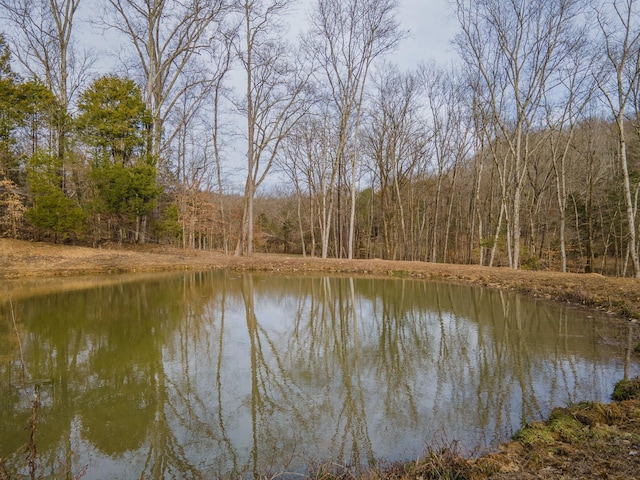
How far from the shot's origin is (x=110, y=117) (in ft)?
69.4

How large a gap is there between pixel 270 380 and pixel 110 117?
2162 centimetres

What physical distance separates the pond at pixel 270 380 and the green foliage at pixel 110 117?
47.1 ft

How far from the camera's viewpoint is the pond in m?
3.42

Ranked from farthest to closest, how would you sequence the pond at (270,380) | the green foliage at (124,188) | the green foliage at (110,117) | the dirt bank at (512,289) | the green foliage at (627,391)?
the green foliage at (110,117) → the green foliage at (124,188) → the green foliage at (627,391) → the pond at (270,380) → the dirt bank at (512,289)

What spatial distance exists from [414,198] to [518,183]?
18.0 metres


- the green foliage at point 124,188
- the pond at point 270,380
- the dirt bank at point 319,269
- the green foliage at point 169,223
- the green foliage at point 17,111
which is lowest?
the pond at point 270,380

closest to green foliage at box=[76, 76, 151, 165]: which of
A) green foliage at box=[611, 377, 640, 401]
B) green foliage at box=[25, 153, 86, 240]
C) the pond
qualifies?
green foliage at box=[25, 153, 86, 240]

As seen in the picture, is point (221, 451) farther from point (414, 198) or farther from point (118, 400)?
point (414, 198)

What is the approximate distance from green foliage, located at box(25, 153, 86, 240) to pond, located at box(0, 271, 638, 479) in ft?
35.8

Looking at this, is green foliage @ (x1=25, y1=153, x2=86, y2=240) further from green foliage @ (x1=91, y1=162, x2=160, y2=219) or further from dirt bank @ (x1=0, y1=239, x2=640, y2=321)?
green foliage @ (x1=91, y1=162, x2=160, y2=219)

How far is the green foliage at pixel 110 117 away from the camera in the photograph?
2092cm

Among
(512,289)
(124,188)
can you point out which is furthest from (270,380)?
(124,188)

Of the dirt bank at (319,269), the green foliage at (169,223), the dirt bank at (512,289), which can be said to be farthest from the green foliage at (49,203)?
the green foliage at (169,223)

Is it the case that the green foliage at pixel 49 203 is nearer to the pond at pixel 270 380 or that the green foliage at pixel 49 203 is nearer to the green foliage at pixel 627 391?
the pond at pixel 270 380
